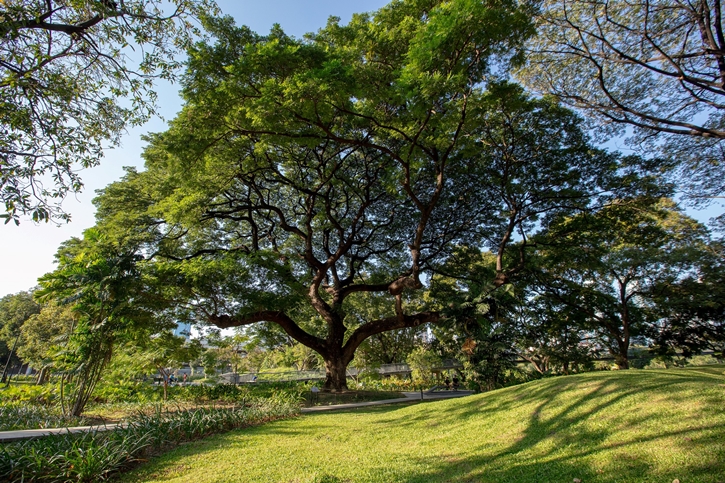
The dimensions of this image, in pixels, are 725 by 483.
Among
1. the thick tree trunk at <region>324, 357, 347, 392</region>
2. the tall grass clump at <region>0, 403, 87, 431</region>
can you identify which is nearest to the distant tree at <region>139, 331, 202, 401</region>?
the tall grass clump at <region>0, 403, 87, 431</region>

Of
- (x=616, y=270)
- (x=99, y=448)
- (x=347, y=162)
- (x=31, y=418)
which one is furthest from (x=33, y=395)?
(x=616, y=270)

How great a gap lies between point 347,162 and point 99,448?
11.1 meters

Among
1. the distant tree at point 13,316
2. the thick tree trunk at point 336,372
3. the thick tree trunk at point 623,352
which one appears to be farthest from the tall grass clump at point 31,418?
the distant tree at point 13,316

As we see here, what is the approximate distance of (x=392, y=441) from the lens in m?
5.77

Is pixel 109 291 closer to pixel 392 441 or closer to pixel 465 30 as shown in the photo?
pixel 392 441

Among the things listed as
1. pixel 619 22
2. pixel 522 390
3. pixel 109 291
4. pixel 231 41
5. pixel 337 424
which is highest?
pixel 619 22

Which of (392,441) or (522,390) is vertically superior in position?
(522,390)

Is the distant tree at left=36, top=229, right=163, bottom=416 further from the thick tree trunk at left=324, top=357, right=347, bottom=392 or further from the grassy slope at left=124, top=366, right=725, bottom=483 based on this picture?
the thick tree trunk at left=324, top=357, right=347, bottom=392

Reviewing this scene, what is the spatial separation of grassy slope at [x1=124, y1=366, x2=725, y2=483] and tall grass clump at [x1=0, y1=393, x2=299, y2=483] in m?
0.35

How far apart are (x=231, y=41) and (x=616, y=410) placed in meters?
10.5

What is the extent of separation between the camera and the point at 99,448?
4211mm

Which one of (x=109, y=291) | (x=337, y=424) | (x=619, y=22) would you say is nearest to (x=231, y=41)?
(x=109, y=291)

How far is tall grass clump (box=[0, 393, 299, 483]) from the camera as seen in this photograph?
3803 mm

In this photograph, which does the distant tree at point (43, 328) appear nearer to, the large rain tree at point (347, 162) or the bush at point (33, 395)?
the large rain tree at point (347, 162)
